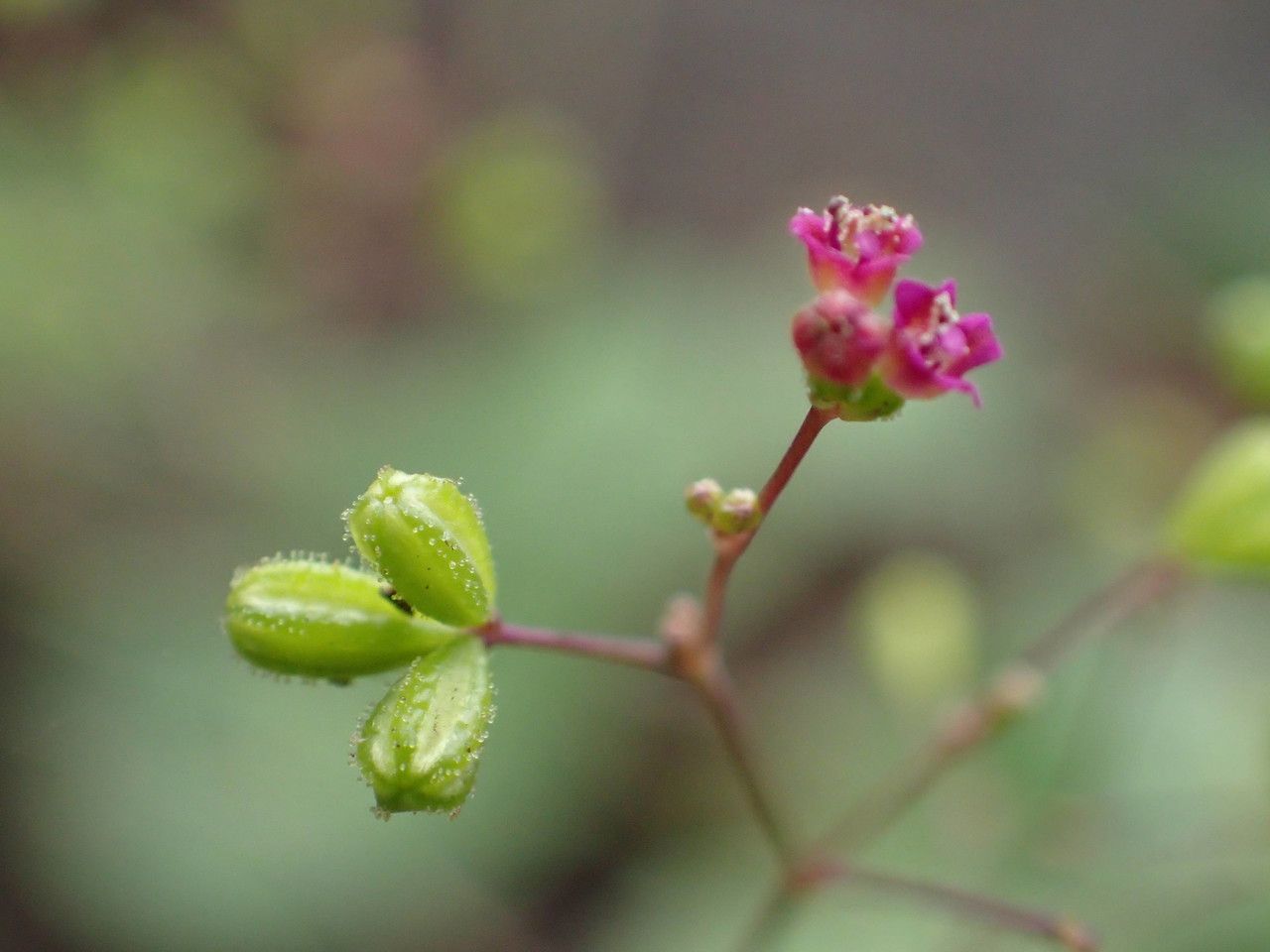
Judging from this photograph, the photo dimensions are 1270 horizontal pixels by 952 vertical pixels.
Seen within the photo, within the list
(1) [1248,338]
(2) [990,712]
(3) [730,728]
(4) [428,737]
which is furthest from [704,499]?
(1) [1248,338]

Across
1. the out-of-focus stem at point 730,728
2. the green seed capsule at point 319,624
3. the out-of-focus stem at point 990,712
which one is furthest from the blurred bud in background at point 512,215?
the green seed capsule at point 319,624

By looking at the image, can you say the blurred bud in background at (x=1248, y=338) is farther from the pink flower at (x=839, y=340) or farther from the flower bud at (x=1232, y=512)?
the pink flower at (x=839, y=340)

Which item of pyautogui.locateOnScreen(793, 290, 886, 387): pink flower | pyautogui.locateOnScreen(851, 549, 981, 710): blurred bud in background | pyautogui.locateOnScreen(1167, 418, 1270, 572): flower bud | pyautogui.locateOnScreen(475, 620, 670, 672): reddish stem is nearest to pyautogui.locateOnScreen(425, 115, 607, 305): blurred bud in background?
pyautogui.locateOnScreen(851, 549, 981, 710): blurred bud in background

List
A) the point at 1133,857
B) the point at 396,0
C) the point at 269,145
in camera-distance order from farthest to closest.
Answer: the point at 396,0, the point at 269,145, the point at 1133,857

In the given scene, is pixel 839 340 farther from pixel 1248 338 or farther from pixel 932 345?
pixel 1248 338

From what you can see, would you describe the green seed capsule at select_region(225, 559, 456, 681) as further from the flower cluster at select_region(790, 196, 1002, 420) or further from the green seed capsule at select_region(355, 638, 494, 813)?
the flower cluster at select_region(790, 196, 1002, 420)

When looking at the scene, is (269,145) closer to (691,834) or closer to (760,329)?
(760,329)

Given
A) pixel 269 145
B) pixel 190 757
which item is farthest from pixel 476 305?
pixel 190 757
